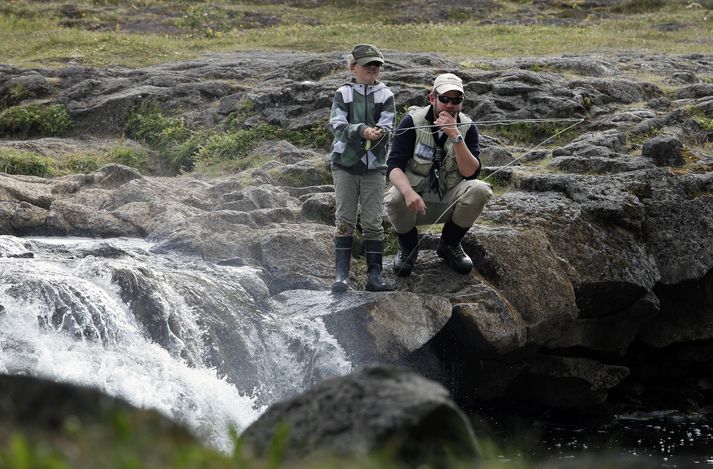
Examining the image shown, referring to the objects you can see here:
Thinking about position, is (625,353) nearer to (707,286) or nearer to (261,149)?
(707,286)

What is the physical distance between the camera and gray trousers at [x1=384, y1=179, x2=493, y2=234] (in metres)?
11.4

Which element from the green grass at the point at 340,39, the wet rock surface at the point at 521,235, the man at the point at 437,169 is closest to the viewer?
the man at the point at 437,169

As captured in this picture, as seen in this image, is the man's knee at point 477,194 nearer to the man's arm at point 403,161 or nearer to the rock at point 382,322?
the man's arm at point 403,161

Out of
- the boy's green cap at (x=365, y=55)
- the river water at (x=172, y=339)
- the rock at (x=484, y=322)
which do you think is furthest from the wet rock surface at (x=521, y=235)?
the boy's green cap at (x=365, y=55)

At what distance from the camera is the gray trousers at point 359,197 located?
37.3 ft

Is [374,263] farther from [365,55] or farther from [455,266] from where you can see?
[365,55]

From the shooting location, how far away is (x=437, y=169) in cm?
1156

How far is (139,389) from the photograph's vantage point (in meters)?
9.64

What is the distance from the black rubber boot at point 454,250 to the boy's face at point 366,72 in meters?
2.01

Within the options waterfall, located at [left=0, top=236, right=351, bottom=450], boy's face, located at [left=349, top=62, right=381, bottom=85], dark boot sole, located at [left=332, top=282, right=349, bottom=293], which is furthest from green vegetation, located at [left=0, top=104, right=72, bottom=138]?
boy's face, located at [left=349, top=62, right=381, bottom=85]

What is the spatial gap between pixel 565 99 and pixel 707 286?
6172mm

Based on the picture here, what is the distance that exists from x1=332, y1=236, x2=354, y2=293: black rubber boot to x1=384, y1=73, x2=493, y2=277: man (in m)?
0.62

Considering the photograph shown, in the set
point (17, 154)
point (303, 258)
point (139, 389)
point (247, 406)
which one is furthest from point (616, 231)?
point (17, 154)

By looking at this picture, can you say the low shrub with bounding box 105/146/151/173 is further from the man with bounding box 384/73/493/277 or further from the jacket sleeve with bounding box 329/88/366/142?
the jacket sleeve with bounding box 329/88/366/142
